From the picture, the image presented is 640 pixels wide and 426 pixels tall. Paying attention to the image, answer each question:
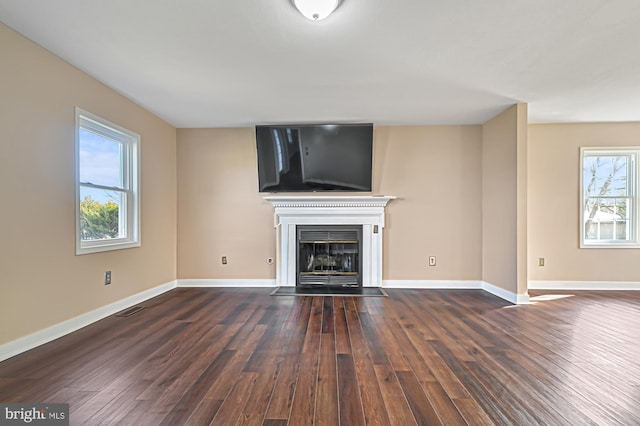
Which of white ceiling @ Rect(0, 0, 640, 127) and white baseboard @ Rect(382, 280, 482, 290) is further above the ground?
white ceiling @ Rect(0, 0, 640, 127)

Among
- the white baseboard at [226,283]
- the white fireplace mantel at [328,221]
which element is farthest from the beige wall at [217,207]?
the white fireplace mantel at [328,221]

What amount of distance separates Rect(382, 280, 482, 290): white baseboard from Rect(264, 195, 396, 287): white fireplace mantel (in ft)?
0.69

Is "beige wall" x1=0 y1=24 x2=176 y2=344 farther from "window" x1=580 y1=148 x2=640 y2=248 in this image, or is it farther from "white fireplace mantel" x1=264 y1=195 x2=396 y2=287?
"window" x1=580 y1=148 x2=640 y2=248

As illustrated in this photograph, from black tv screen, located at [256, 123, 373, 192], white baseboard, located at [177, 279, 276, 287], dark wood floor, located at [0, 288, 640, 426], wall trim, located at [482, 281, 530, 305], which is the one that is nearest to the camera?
dark wood floor, located at [0, 288, 640, 426]

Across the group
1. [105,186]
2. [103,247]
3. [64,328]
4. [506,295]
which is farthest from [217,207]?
[506,295]

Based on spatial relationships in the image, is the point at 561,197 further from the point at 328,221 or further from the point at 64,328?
the point at 64,328

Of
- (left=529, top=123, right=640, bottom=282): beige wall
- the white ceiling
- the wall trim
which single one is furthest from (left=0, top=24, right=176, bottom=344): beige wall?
(left=529, top=123, right=640, bottom=282): beige wall

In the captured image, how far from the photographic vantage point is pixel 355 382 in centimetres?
178

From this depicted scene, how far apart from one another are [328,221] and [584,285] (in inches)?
147

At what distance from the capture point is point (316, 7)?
1.79 meters

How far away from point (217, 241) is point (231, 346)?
234 cm

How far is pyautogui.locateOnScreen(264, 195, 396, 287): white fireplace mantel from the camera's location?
421cm

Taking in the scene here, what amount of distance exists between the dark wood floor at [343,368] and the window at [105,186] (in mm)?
863

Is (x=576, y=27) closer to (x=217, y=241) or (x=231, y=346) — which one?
(x=231, y=346)
